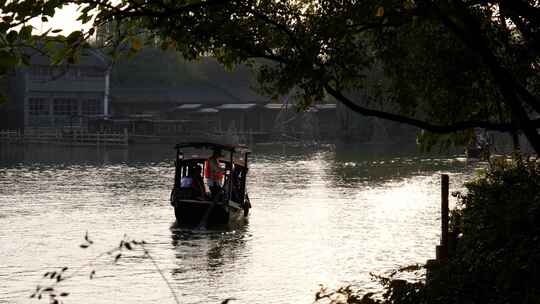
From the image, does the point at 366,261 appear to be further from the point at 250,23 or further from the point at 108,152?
the point at 108,152

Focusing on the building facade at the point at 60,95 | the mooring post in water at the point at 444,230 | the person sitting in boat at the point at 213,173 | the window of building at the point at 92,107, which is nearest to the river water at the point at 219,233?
the person sitting in boat at the point at 213,173

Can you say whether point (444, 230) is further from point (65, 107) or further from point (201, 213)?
point (65, 107)

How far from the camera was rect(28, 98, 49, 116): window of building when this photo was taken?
255ft

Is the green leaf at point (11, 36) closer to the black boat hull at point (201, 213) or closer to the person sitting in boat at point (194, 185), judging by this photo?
the person sitting in boat at point (194, 185)

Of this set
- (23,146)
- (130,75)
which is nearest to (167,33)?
(23,146)

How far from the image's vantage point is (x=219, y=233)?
2502 cm

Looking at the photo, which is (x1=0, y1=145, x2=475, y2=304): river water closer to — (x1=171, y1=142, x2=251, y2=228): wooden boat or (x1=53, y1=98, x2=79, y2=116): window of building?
(x1=171, y1=142, x2=251, y2=228): wooden boat

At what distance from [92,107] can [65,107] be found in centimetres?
242

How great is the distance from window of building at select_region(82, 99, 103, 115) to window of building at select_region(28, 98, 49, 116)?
3.37 meters

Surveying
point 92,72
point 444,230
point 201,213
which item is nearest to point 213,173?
point 201,213

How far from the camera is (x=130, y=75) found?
91.4 metres

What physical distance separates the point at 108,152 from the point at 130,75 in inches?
1026

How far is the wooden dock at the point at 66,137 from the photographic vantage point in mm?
75156

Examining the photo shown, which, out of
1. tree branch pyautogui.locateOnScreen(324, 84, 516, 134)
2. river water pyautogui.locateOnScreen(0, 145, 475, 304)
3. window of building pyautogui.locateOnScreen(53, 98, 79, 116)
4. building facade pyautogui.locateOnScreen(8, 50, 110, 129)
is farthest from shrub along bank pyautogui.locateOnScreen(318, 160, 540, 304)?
window of building pyautogui.locateOnScreen(53, 98, 79, 116)
